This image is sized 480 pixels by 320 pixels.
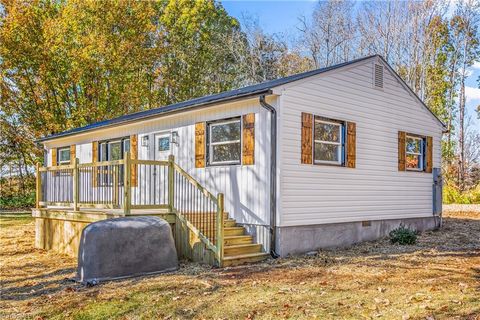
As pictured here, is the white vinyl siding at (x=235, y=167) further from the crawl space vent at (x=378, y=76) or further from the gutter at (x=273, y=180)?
the crawl space vent at (x=378, y=76)

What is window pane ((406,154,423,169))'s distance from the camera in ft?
40.4

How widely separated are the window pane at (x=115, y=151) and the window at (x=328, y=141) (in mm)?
6181

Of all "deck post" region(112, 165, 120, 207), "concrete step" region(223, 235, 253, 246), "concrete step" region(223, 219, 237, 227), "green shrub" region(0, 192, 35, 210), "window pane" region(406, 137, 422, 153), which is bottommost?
"green shrub" region(0, 192, 35, 210)

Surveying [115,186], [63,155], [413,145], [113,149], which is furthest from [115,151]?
[413,145]

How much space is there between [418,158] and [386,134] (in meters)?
2.06

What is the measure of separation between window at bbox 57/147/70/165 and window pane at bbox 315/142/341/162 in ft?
30.2

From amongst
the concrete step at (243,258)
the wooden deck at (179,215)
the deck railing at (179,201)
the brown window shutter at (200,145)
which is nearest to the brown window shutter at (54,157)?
the deck railing at (179,201)

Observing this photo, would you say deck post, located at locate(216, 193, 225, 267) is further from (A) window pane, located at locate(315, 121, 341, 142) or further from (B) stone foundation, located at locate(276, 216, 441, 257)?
(A) window pane, located at locate(315, 121, 341, 142)

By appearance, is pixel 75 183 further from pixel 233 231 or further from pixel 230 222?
pixel 233 231

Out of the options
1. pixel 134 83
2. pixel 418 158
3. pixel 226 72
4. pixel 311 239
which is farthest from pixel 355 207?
pixel 226 72

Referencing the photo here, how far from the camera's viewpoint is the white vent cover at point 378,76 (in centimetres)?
1112

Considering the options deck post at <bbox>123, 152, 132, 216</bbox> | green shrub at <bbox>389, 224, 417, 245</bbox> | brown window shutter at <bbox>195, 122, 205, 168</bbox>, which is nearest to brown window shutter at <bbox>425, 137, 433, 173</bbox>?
green shrub at <bbox>389, 224, 417, 245</bbox>

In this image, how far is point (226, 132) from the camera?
9586 millimetres

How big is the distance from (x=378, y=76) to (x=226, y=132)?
4420mm
